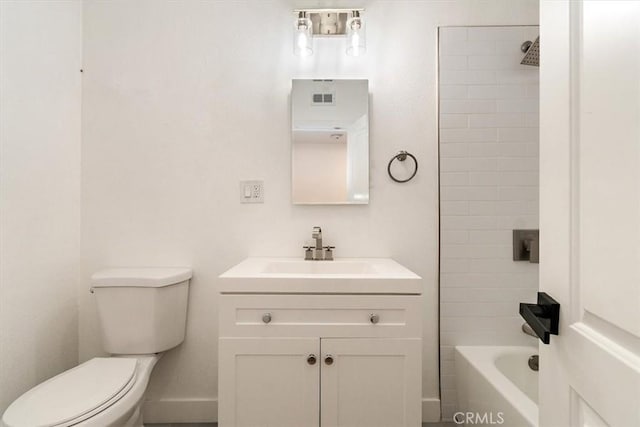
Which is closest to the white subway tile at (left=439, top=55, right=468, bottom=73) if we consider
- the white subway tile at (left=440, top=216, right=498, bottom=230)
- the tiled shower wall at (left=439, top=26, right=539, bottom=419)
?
the tiled shower wall at (left=439, top=26, right=539, bottom=419)

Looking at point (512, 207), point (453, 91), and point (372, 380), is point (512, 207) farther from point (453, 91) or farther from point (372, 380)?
point (372, 380)

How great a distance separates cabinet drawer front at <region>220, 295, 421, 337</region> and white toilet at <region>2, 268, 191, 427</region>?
1.39 feet

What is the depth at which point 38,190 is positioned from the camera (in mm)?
1310

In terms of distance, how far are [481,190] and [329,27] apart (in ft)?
3.65

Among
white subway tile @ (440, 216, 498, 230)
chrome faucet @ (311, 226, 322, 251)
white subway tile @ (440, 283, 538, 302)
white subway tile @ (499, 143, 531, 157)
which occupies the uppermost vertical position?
white subway tile @ (499, 143, 531, 157)

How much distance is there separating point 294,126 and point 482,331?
1.40 m

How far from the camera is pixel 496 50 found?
4.93 feet

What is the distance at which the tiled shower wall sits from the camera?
150cm

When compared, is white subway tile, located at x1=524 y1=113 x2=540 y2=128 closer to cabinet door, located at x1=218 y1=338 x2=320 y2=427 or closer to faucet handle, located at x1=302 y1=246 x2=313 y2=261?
faucet handle, located at x1=302 y1=246 x2=313 y2=261

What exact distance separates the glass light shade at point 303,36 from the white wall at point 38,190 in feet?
3.60

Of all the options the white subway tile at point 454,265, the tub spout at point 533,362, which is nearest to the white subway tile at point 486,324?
the tub spout at point 533,362

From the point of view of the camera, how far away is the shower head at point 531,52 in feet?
4.62

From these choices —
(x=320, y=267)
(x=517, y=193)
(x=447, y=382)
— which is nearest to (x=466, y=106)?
(x=517, y=193)

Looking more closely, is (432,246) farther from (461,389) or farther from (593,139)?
(593,139)
